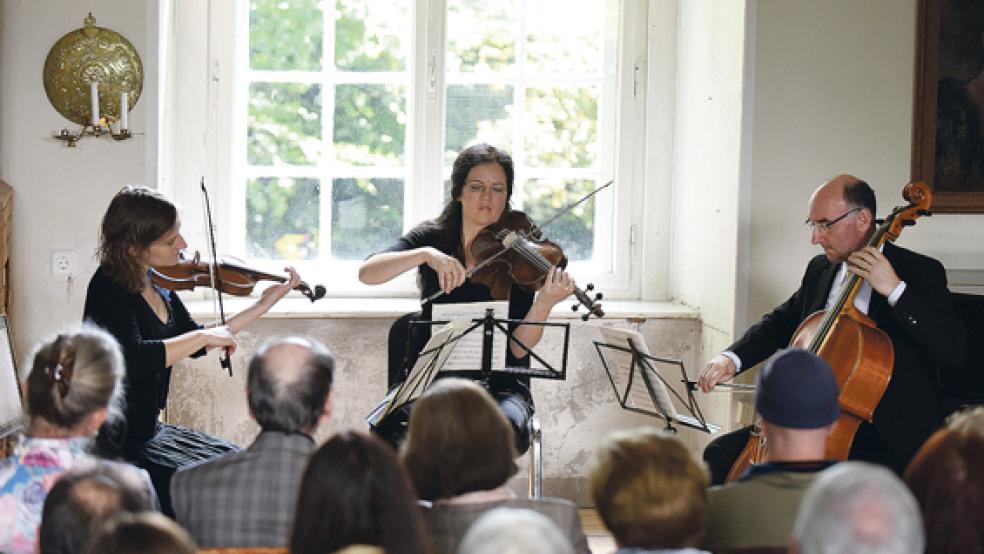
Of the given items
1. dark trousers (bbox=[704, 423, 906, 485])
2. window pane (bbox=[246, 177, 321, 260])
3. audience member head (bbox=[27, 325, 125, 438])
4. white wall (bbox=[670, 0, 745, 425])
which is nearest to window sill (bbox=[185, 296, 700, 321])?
white wall (bbox=[670, 0, 745, 425])

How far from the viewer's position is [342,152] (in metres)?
4.82

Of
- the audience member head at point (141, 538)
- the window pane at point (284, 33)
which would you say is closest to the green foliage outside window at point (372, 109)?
the window pane at point (284, 33)

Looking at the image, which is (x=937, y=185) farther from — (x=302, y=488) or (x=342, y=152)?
(x=302, y=488)

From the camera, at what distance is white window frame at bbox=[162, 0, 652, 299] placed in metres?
4.68

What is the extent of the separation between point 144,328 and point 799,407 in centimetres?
189

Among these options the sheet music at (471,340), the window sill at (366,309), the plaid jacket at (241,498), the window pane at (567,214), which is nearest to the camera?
the plaid jacket at (241,498)

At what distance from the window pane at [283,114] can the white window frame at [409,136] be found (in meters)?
0.04

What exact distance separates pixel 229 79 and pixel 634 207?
1.64 m

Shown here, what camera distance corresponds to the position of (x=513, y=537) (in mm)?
1469

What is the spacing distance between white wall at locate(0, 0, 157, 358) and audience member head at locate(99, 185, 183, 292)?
916mm

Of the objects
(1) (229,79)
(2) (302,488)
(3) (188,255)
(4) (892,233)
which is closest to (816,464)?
(2) (302,488)

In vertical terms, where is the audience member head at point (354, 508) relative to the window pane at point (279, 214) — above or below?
below

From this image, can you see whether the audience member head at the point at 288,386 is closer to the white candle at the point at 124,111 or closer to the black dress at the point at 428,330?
the black dress at the point at 428,330

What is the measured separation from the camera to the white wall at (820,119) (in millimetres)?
4191
